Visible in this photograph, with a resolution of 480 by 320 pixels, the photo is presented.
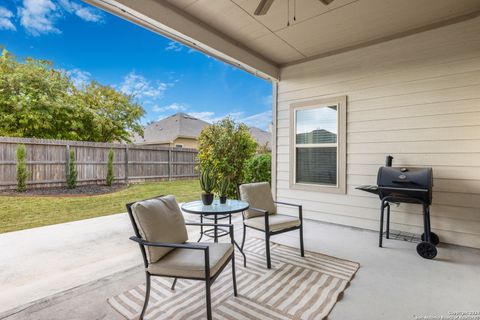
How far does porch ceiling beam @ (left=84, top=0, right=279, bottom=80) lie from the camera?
246cm

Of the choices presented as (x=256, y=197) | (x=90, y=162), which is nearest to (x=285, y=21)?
(x=256, y=197)

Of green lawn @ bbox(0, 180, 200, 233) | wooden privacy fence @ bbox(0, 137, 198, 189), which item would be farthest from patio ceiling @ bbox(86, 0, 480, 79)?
wooden privacy fence @ bbox(0, 137, 198, 189)

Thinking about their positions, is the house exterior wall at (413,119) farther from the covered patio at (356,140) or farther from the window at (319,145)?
the window at (319,145)

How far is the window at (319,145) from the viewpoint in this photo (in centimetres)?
392

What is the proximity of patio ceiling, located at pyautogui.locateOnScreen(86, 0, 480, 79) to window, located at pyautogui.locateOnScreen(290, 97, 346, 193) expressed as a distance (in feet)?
3.18

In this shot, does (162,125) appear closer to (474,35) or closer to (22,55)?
(22,55)

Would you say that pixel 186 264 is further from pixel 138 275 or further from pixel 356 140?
pixel 356 140

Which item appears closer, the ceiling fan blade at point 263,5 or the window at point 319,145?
the ceiling fan blade at point 263,5

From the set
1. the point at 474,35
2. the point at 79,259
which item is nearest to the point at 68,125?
the point at 79,259

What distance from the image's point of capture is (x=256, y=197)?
2986mm

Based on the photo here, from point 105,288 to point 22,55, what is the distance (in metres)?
Answer: 7.98

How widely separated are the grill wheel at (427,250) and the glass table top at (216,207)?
81.6 inches

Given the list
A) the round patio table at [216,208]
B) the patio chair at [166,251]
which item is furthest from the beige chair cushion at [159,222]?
the round patio table at [216,208]

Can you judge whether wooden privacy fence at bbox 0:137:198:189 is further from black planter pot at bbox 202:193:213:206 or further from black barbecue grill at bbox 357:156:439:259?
black barbecue grill at bbox 357:156:439:259
